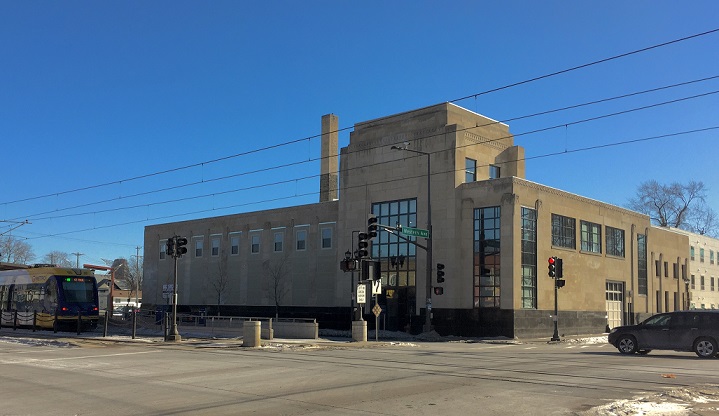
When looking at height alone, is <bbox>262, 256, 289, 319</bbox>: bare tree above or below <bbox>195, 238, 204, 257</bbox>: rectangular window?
below

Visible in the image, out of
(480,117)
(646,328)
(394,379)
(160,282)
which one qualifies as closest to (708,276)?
(480,117)

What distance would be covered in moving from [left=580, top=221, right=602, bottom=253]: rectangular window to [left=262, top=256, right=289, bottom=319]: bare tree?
23445 millimetres

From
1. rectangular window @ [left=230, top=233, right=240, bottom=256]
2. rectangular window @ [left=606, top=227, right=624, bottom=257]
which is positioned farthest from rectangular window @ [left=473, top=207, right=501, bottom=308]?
rectangular window @ [left=230, top=233, right=240, bottom=256]

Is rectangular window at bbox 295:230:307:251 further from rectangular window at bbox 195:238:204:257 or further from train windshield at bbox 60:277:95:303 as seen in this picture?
train windshield at bbox 60:277:95:303


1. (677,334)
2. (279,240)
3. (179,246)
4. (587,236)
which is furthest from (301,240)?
(677,334)

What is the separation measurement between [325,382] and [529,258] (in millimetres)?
27583

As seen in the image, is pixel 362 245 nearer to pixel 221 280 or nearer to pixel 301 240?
pixel 301 240

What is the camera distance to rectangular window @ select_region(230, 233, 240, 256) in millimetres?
57781

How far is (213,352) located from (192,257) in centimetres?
4095

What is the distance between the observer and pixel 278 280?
52.7 metres

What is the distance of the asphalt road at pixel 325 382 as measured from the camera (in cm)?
1040

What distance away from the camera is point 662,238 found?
53.5 metres

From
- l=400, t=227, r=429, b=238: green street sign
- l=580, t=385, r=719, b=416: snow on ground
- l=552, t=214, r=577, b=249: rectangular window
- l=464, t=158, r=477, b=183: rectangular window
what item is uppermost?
l=464, t=158, r=477, b=183: rectangular window

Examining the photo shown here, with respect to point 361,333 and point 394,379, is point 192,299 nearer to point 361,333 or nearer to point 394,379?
point 361,333
